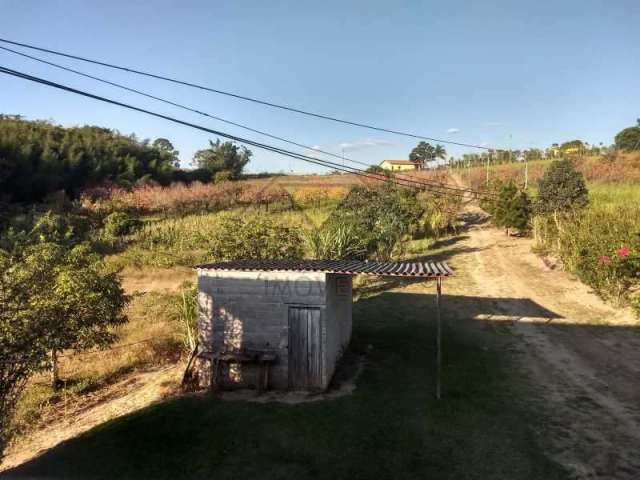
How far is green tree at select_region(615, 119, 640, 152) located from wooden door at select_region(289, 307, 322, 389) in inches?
2286

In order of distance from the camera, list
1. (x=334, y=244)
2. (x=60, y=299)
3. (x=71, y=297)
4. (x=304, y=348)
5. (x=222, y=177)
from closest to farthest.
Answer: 1. (x=304, y=348)
2. (x=60, y=299)
3. (x=71, y=297)
4. (x=334, y=244)
5. (x=222, y=177)

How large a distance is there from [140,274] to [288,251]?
35.4ft

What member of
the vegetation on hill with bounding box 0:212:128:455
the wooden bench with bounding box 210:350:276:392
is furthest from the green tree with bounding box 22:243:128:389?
the wooden bench with bounding box 210:350:276:392

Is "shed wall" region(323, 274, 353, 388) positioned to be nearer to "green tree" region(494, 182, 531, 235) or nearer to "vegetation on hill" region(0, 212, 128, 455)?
"vegetation on hill" region(0, 212, 128, 455)

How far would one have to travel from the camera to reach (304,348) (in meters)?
9.54

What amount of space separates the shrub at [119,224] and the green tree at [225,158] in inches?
1113

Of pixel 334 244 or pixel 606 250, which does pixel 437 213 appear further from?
pixel 334 244

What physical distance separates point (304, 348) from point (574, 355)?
730 centimetres

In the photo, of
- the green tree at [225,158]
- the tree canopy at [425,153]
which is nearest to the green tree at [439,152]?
the tree canopy at [425,153]

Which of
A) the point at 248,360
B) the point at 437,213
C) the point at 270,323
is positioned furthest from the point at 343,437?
the point at 437,213

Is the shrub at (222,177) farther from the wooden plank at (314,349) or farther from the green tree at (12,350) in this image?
the green tree at (12,350)

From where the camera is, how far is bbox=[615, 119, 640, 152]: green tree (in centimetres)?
5484

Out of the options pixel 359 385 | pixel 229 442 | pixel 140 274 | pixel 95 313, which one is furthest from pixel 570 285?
pixel 140 274

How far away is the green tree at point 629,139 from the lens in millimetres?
54844
